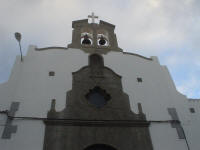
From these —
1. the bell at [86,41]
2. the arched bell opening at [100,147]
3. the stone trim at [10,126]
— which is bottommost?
the arched bell opening at [100,147]

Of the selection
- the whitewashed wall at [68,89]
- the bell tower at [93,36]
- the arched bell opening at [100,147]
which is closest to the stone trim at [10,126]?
the whitewashed wall at [68,89]

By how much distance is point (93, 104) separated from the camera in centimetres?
976

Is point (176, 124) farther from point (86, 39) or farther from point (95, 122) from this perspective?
point (86, 39)

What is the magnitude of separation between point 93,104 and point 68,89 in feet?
4.34

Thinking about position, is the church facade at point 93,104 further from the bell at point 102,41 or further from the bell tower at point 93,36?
the bell at point 102,41

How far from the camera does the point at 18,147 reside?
25.8ft

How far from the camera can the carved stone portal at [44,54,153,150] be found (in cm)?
835

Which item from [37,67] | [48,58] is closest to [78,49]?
[48,58]

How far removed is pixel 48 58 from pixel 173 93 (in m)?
6.43

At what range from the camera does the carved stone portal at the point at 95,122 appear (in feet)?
27.4

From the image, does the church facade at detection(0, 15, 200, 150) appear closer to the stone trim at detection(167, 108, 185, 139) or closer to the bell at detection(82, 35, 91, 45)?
the stone trim at detection(167, 108, 185, 139)

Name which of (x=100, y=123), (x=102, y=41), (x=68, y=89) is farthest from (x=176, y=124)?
(x=102, y=41)

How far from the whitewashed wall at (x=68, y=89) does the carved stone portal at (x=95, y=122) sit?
0.32 meters

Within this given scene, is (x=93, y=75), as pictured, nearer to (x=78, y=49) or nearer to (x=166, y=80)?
(x=78, y=49)
